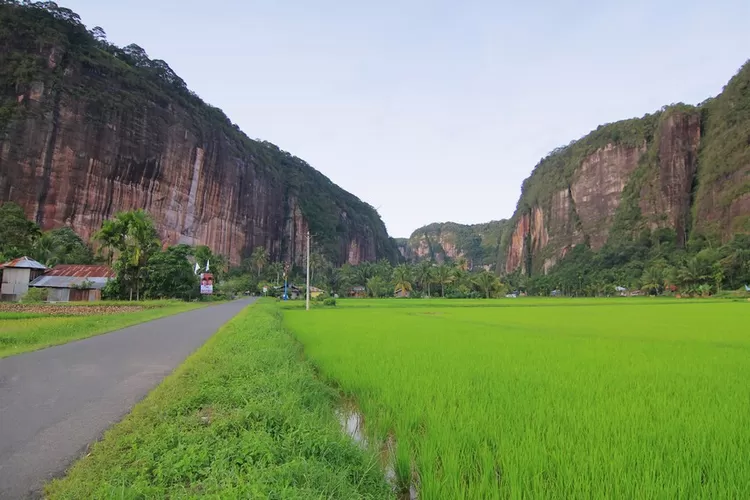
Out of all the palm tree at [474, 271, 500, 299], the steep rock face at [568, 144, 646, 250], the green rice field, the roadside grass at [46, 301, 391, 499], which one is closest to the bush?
the green rice field

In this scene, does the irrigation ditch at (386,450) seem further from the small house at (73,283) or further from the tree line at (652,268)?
the tree line at (652,268)

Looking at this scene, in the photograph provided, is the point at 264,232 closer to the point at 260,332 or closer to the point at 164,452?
the point at 260,332

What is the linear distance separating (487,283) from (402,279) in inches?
558

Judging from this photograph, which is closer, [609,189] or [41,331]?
[41,331]

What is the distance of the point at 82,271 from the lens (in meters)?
33.9

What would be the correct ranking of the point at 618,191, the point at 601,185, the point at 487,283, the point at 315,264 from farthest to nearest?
the point at 601,185
the point at 618,191
the point at 315,264
the point at 487,283

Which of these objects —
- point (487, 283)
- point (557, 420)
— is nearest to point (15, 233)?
point (557, 420)

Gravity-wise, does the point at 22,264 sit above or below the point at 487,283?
above

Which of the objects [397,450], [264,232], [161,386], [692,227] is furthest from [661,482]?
[692,227]

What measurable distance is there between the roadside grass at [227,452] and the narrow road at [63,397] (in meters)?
0.22

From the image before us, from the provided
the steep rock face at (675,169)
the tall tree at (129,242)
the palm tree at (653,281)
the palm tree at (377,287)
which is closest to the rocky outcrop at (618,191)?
the steep rock face at (675,169)

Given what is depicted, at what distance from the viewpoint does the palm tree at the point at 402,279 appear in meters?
71.8

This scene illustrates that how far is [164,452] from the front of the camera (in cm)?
301

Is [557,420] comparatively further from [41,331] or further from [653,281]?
[653,281]
